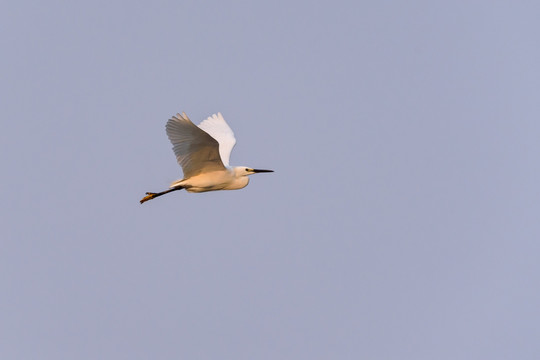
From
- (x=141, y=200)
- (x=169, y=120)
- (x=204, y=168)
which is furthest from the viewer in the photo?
(x=141, y=200)

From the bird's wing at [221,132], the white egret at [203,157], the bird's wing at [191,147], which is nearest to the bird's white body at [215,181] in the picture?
the white egret at [203,157]

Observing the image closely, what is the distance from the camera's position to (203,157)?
56.4 feet

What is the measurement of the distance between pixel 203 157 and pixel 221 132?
3.41 meters

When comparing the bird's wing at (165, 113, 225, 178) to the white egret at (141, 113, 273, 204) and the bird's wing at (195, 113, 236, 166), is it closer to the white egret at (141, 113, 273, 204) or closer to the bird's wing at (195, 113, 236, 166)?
the white egret at (141, 113, 273, 204)

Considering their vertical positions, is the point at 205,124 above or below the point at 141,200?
above

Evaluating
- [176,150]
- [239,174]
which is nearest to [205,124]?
[239,174]

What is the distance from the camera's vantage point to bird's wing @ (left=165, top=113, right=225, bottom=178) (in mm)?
16062

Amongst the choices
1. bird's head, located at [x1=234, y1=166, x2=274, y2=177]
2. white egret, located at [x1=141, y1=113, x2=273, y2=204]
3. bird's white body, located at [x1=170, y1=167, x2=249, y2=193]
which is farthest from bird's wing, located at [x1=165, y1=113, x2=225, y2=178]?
bird's head, located at [x1=234, y1=166, x2=274, y2=177]

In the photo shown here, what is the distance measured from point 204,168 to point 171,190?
117 centimetres

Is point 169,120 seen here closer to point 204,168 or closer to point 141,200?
point 204,168

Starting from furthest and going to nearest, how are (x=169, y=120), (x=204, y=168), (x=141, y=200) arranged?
(x=141, y=200) → (x=204, y=168) → (x=169, y=120)

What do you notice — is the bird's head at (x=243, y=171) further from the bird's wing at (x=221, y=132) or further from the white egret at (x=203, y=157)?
the bird's wing at (x=221, y=132)

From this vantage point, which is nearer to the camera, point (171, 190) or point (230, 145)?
point (171, 190)

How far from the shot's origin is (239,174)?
61.8ft
